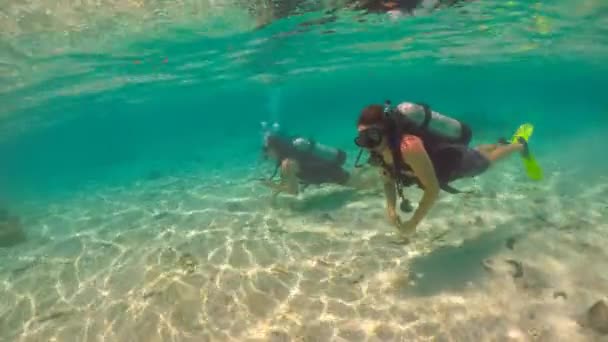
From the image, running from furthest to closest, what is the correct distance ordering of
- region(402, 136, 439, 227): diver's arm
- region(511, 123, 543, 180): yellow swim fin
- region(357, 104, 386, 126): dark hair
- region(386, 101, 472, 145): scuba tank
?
region(511, 123, 543, 180): yellow swim fin < region(386, 101, 472, 145): scuba tank < region(357, 104, 386, 126): dark hair < region(402, 136, 439, 227): diver's arm

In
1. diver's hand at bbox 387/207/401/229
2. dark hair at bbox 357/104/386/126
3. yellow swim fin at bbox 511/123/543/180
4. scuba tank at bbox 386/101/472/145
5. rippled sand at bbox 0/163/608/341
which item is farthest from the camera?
yellow swim fin at bbox 511/123/543/180

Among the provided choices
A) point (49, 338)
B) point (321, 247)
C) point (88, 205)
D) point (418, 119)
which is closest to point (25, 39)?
point (88, 205)

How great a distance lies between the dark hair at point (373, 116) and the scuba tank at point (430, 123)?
0.26 meters

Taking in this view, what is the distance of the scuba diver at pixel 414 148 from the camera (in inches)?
205

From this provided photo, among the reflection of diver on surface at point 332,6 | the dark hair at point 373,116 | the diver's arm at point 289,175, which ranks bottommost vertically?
the diver's arm at point 289,175

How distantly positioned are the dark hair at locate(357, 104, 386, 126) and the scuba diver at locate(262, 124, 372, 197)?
5.42 meters

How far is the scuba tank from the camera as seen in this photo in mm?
5785

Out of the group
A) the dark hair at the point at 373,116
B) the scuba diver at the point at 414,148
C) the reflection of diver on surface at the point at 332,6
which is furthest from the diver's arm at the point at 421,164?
the reflection of diver on surface at the point at 332,6

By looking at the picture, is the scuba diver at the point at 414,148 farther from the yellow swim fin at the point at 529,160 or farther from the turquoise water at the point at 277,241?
the yellow swim fin at the point at 529,160

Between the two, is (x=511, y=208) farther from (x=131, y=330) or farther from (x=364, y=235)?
(x=131, y=330)

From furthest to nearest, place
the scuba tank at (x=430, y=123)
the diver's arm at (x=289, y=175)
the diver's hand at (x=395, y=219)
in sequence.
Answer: the diver's arm at (x=289, y=175) < the diver's hand at (x=395, y=219) < the scuba tank at (x=430, y=123)

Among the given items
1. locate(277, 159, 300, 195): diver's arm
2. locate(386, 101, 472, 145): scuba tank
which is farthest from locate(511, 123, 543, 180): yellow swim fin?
locate(277, 159, 300, 195): diver's arm

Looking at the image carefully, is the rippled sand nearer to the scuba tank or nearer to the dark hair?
the scuba tank

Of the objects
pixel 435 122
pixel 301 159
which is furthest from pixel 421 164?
pixel 301 159
